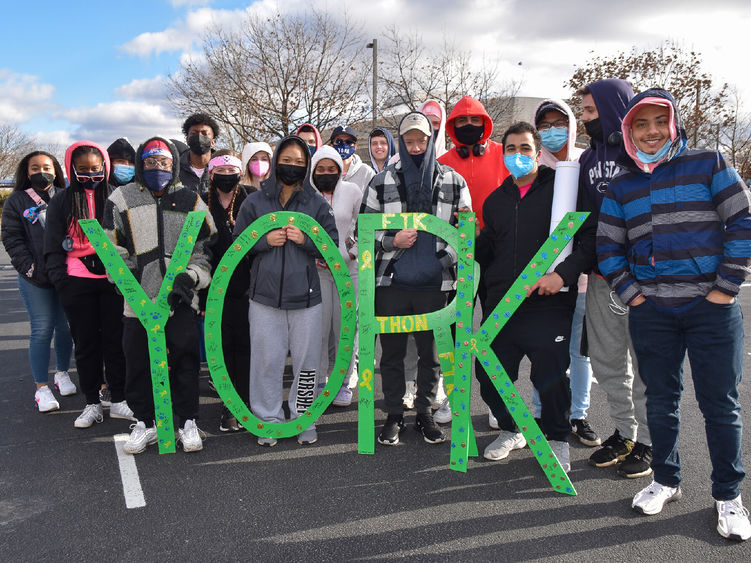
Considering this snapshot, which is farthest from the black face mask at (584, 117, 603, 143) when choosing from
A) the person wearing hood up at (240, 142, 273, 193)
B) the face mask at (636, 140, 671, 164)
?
the person wearing hood up at (240, 142, 273, 193)

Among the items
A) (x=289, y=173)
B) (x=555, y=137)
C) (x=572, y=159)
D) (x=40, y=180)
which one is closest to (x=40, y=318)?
(x=40, y=180)

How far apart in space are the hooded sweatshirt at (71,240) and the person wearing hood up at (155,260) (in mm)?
548

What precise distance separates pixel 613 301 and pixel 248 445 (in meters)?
2.66

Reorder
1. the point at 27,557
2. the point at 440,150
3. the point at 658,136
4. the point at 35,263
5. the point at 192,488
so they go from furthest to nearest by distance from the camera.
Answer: the point at 440,150 → the point at 35,263 → the point at 192,488 → the point at 658,136 → the point at 27,557

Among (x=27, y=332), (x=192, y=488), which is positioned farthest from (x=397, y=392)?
(x=27, y=332)

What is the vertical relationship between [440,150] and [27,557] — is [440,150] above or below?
above

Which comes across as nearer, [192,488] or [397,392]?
[192,488]

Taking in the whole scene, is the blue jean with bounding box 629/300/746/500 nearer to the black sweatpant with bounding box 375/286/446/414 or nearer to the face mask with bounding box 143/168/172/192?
the black sweatpant with bounding box 375/286/446/414

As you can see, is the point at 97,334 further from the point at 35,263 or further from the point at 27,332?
the point at 27,332

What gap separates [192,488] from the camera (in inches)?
129

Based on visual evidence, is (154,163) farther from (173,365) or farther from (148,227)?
(173,365)

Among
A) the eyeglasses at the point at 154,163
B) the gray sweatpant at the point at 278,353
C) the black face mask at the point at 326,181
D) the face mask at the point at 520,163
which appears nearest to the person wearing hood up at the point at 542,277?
the face mask at the point at 520,163

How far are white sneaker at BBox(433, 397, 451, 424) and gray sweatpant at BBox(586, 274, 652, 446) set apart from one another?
1206 mm

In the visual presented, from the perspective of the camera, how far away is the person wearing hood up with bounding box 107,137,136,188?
4.23m
